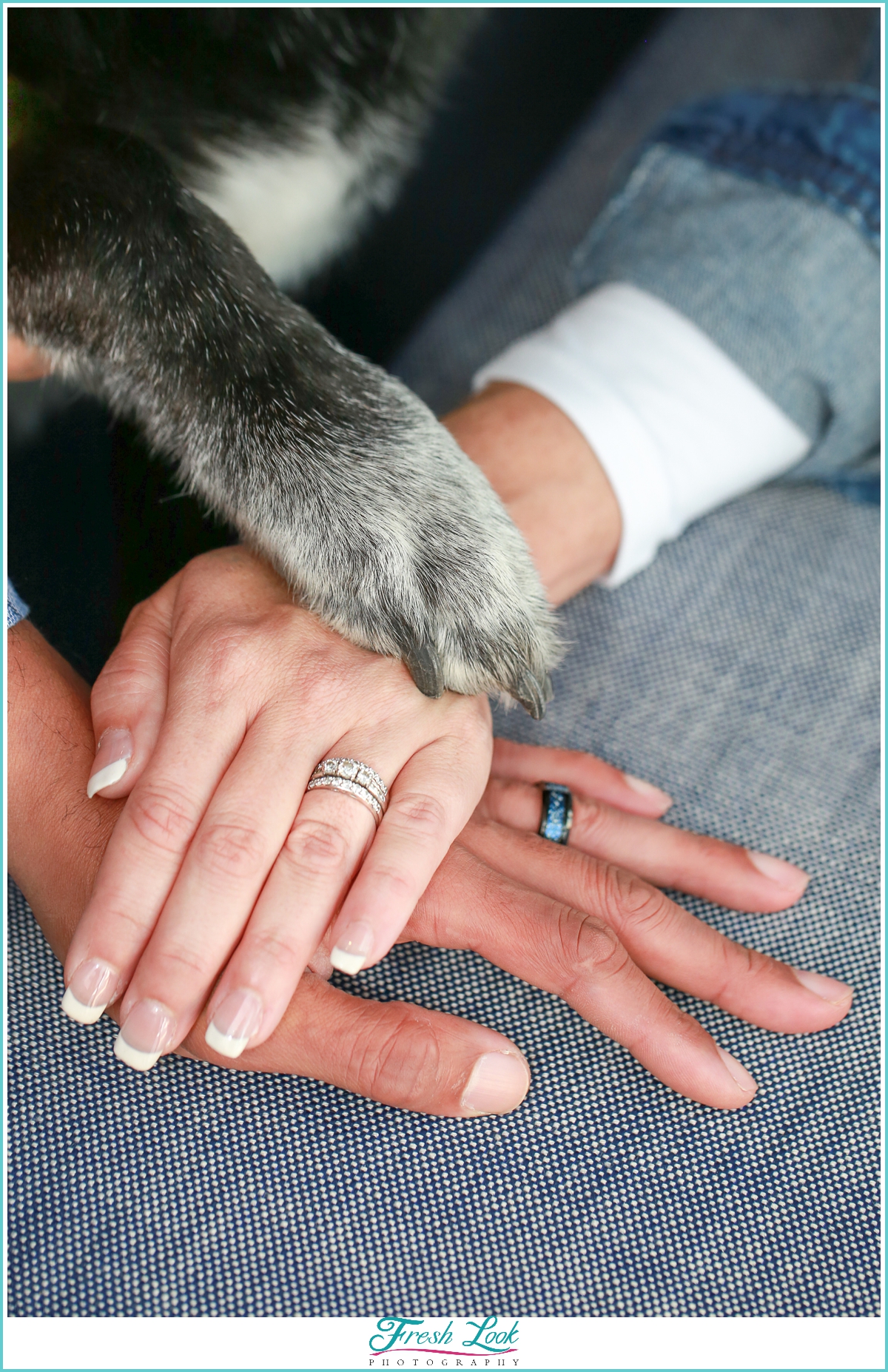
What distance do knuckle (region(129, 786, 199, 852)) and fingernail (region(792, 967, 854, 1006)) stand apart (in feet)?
1.37

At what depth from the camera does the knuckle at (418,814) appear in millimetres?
548

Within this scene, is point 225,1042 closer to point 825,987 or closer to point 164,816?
point 164,816

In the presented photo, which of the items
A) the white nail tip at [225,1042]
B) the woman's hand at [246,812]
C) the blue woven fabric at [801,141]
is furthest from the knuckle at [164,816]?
the blue woven fabric at [801,141]

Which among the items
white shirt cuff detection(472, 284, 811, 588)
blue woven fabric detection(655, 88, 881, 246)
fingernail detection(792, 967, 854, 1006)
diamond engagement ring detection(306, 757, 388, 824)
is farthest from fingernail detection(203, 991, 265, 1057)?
blue woven fabric detection(655, 88, 881, 246)

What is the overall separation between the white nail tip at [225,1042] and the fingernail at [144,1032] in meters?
0.02

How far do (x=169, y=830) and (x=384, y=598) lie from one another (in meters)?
0.20

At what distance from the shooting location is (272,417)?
0.63 m

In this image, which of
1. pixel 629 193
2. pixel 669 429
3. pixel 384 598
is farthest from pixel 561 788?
pixel 629 193

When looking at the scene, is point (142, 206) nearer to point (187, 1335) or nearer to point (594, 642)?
point (594, 642)

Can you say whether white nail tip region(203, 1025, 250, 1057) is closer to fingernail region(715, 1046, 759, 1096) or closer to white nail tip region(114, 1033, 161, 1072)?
white nail tip region(114, 1033, 161, 1072)

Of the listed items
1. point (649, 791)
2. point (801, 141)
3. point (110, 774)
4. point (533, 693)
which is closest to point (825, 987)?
point (649, 791)

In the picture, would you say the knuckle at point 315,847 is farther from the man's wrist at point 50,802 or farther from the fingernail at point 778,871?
the fingernail at point 778,871

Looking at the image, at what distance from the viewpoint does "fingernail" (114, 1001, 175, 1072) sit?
0.49m

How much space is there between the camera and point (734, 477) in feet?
2.75
